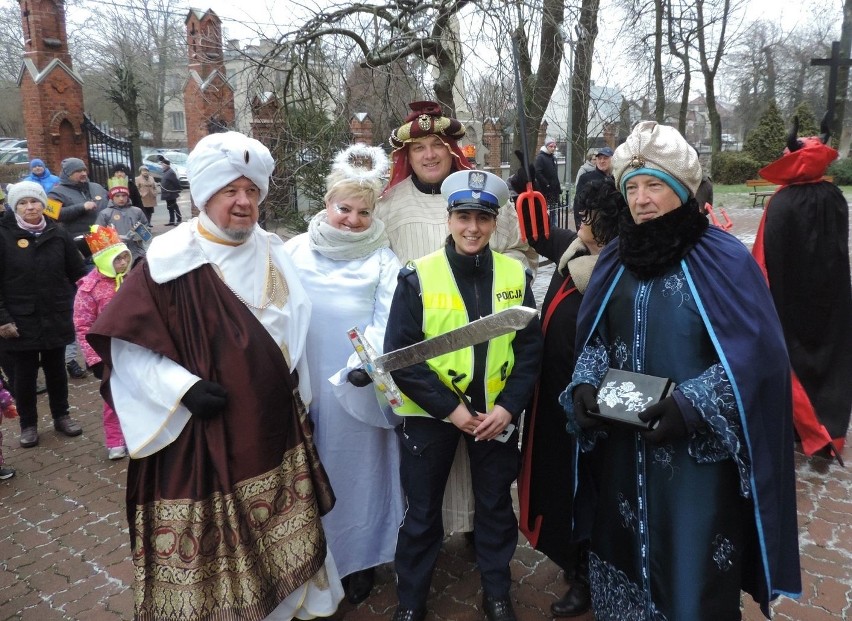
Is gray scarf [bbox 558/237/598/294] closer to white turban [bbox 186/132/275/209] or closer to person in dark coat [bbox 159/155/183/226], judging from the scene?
white turban [bbox 186/132/275/209]

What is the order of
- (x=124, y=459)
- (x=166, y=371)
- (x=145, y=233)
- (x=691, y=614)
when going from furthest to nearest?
(x=145, y=233)
(x=124, y=459)
(x=166, y=371)
(x=691, y=614)

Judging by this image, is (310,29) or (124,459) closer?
(124,459)

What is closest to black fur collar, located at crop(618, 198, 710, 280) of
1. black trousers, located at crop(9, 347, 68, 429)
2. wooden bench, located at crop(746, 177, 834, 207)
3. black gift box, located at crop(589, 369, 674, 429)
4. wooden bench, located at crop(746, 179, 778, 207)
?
black gift box, located at crop(589, 369, 674, 429)

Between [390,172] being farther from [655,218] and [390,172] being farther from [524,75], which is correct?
[524,75]

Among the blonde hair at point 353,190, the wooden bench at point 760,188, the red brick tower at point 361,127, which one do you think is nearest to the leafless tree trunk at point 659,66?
the red brick tower at point 361,127

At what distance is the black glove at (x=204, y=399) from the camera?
2.25 meters

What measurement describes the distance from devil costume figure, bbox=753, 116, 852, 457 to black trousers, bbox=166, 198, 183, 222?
1511 cm

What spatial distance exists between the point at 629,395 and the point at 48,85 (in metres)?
14.3

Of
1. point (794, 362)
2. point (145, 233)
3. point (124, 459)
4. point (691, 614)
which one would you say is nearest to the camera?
point (691, 614)

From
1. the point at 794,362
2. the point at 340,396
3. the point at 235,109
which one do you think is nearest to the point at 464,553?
the point at 340,396

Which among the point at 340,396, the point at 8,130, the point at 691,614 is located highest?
the point at 8,130

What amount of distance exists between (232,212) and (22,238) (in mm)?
3504

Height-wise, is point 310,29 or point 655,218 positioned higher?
point 310,29

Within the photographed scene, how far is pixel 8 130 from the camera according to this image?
34.9 m
